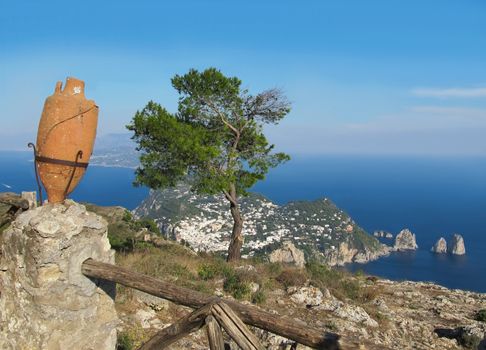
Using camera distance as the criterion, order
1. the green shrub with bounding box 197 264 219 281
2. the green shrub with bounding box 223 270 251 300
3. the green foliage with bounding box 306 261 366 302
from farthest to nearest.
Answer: the green foliage with bounding box 306 261 366 302, the green shrub with bounding box 197 264 219 281, the green shrub with bounding box 223 270 251 300

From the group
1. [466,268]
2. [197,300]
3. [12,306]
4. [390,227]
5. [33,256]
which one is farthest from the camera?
[390,227]

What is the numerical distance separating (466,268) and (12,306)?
292 ft

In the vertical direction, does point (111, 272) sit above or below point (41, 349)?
above

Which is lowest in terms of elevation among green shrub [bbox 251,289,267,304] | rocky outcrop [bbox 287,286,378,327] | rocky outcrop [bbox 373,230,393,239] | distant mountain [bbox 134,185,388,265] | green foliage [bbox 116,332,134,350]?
rocky outcrop [bbox 373,230,393,239]

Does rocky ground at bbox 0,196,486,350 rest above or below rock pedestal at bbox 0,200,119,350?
below

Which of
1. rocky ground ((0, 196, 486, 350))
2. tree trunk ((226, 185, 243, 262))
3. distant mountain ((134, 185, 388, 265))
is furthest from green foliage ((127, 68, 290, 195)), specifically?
distant mountain ((134, 185, 388, 265))

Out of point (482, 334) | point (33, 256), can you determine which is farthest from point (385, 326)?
point (33, 256)

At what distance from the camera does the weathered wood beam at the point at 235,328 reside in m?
2.73

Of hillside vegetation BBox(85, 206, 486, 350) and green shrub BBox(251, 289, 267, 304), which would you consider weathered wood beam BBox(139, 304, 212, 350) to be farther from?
green shrub BBox(251, 289, 267, 304)

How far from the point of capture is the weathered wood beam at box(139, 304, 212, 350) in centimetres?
292

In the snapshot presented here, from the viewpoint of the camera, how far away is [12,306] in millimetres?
3502

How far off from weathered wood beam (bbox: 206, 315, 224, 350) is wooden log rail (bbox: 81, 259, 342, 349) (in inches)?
4.8

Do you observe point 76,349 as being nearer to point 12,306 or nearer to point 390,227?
point 12,306

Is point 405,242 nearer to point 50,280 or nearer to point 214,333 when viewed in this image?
point 214,333
